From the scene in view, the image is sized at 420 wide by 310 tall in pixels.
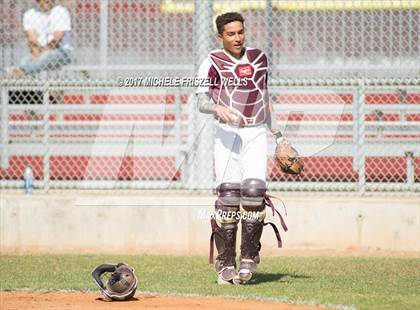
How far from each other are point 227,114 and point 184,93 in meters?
3.73

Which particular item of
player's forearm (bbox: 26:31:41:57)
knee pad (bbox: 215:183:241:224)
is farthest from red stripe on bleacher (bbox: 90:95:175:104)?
knee pad (bbox: 215:183:241:224)

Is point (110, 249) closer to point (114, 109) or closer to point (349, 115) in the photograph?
point (114, 109)

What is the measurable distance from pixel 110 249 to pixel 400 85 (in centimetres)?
363

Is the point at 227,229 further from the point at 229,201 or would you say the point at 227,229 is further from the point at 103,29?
the point at 103,29

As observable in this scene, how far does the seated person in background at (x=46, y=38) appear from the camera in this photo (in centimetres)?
1225

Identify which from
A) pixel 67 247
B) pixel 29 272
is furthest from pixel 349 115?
pixel 29 272

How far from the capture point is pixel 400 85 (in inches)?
424

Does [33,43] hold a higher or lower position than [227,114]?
higher

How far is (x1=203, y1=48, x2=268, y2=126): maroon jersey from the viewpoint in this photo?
27.8 ft

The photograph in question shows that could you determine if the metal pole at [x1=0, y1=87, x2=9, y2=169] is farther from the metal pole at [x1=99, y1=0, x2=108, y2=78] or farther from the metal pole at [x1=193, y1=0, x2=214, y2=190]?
the metal pole at [x1=193, y1=0, x2=214, y2=190]

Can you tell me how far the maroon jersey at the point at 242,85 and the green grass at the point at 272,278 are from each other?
57.4 inches

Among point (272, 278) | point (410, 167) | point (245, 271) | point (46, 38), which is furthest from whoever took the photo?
point (46, 38)

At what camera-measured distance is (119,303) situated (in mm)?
7430

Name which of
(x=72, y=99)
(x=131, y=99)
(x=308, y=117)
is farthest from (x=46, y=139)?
(x=308, y=117)
